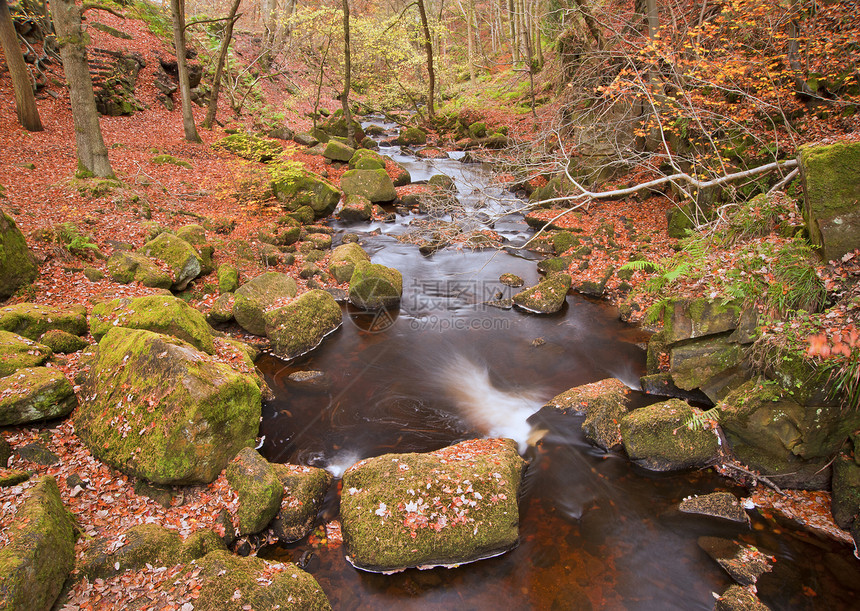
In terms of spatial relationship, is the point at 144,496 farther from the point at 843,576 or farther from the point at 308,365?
the point at 843,576

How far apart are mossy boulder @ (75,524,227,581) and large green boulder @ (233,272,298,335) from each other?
537 cm

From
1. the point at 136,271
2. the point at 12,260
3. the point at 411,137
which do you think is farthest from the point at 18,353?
the point at 411,137

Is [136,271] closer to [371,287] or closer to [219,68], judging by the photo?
[371,287]

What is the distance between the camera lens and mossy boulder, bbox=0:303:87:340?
6.87 metres

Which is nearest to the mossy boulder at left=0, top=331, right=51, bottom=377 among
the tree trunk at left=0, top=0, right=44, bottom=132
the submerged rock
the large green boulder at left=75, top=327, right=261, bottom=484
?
the large green boulder at left=75, top=327, right=261, bottom=484

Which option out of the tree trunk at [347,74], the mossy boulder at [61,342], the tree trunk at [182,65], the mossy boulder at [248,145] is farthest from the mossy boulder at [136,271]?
the tree trunk at [347,74]

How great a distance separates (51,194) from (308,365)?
8558 millimetres

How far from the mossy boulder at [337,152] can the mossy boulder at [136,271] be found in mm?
12594

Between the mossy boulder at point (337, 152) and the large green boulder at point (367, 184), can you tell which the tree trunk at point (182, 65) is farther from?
the large green boulder at point (367, 184)

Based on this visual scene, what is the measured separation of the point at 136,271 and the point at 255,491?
651 centimetres

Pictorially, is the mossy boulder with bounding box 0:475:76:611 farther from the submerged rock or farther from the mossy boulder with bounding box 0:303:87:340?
the submerged rock

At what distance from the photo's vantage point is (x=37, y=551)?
4.05 metres

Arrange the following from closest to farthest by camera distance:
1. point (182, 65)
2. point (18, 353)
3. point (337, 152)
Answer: point (18, 353) < point (182, 65) < point (337, 152)

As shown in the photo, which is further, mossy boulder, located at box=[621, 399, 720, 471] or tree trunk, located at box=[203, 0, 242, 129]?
tree trunk, located at box=[203, 0, 242, 129]
